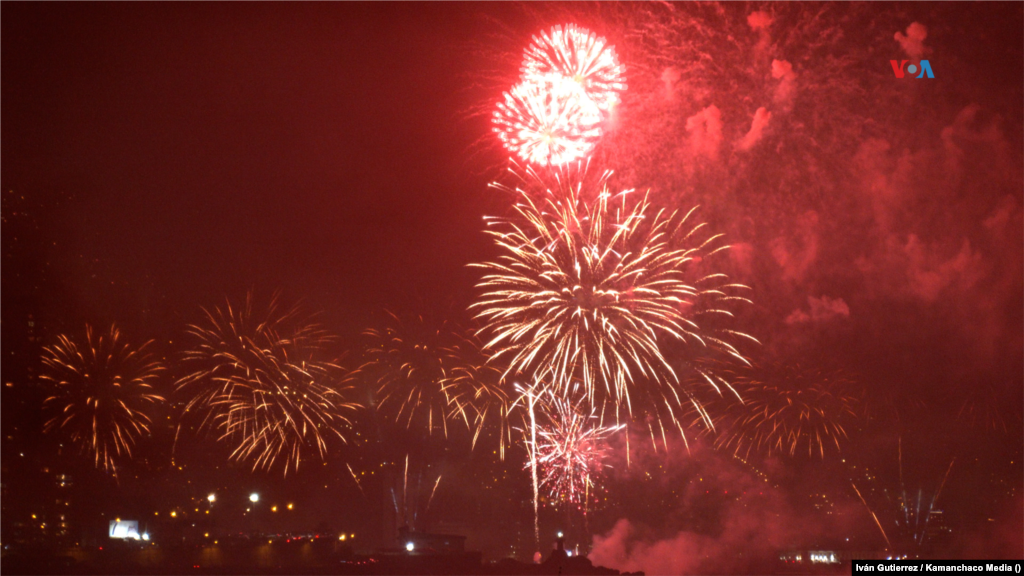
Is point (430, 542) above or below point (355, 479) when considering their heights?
below

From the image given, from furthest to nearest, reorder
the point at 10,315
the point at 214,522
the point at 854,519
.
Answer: the point at 854,519
the point at 214,522
the point at 10,315

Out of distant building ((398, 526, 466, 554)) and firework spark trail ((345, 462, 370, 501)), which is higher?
firework spark trail ((345, 462, 370, 501))

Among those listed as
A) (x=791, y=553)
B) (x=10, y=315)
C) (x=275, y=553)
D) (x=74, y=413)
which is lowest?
(x=791, y=553)

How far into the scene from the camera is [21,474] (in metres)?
32.8

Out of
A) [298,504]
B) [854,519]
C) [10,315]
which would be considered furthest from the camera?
[854,519]

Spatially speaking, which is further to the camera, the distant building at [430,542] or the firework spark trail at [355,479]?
the firework spark trail at [355,479]

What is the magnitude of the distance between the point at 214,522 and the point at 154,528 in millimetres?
6502

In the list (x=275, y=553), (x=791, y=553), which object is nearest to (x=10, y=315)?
(x=275, y=553)

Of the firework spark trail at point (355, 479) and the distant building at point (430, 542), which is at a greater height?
the firework spark trail at point (355, 479)

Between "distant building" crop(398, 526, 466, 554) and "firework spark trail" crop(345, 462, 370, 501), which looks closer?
"distant building" crop(398, 526, 466, 554)

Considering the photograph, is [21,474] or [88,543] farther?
[88,543]

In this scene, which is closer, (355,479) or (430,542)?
(430,542)

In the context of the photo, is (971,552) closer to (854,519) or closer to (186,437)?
(854,519)

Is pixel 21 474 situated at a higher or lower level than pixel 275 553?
higher
